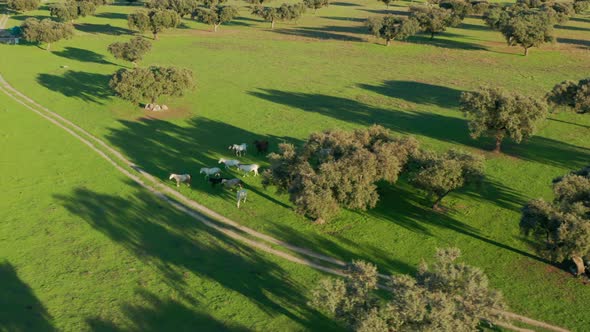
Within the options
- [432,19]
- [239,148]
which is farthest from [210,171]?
[432,19]

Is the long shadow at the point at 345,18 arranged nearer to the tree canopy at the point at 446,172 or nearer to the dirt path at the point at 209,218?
the dirt path at the point at 209,218

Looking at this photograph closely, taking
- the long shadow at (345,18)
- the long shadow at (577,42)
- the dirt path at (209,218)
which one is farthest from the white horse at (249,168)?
the long shadow at (345,18)

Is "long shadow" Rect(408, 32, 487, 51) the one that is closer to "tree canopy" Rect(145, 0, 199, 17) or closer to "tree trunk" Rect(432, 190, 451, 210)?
"tree canopy" Rect(145, 0, 199, 17)

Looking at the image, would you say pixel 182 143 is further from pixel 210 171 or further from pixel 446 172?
pixel 446 172

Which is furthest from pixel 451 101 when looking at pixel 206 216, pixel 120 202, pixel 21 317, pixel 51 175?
pixel 21 317

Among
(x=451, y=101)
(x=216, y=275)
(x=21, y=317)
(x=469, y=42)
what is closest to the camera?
(x=21, y=317)

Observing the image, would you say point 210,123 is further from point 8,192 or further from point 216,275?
point 216,275
